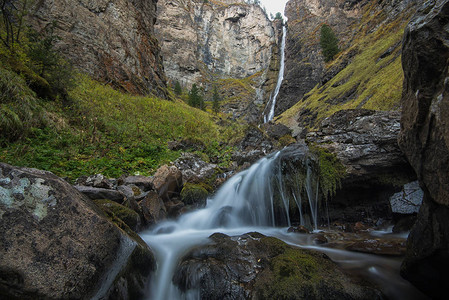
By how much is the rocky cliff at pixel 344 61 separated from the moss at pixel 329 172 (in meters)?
6.67

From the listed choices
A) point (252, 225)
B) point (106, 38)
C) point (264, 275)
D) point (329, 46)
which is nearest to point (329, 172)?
point (252, 225)

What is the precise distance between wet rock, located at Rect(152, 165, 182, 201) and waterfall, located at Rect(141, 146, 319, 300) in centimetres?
94

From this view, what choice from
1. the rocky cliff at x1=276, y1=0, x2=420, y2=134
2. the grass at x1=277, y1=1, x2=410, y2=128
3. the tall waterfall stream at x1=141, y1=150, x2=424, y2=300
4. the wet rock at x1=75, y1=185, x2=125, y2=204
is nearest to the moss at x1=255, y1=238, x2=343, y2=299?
the tall waterfall stream at x1=141, y1=150, x2=424, y2=300

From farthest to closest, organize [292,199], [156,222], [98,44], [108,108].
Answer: [98,44] < [108,108] < [292,199] < [156,222]

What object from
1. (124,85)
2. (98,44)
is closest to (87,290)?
(124,85)

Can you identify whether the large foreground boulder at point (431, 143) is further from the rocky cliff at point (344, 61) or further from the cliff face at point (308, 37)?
the cliff face at point (308, 37)

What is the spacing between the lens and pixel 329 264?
3.08 meters

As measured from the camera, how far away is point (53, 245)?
2057 millimetres

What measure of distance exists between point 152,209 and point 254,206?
340 centimetres

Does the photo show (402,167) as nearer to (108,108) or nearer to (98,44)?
(108,108)

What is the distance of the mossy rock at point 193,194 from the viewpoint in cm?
707

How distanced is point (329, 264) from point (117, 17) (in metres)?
23.4

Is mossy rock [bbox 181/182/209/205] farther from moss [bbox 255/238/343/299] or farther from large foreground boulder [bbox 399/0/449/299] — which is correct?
large foreground boulder [bbox 399/0/449/299]

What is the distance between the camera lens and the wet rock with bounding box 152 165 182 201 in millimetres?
6304
